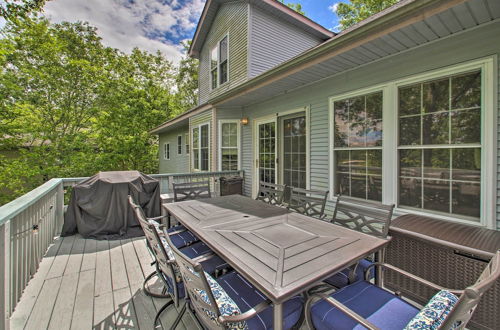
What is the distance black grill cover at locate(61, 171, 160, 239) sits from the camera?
3719 millimetres

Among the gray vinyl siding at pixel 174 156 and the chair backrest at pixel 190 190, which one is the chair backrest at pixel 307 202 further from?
the gray vinyl siding at pixel 174 156

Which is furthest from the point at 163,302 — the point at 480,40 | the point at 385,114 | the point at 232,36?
the point at 232,36

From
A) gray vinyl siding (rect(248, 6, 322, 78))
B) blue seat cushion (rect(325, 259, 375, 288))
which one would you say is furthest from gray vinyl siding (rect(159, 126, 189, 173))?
blue seat cushion (rect(325, 259, 375, 288))

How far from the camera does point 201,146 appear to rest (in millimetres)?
7891

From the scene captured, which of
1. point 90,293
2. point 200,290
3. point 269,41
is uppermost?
point 269,41

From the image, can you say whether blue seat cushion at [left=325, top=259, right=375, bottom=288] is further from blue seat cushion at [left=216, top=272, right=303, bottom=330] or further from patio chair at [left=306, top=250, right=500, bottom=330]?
blue seat cushion at [left=216, top=272, right=303, bottom=330]

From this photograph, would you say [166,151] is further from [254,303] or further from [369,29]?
[254,303]

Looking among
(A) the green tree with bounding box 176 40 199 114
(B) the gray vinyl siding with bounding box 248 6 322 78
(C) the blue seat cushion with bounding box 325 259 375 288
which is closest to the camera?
(C) the blue seat cushion with bounding box 325 259 375 288

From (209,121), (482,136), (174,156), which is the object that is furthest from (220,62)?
(482,136)

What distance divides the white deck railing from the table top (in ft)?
4.18

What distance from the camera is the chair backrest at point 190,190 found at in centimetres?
356

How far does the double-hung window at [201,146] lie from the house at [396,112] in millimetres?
1837

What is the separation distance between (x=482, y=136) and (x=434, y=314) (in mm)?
2263

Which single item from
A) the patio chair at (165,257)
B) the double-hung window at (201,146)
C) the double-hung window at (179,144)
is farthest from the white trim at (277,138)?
the double-hung window at (179,144)
